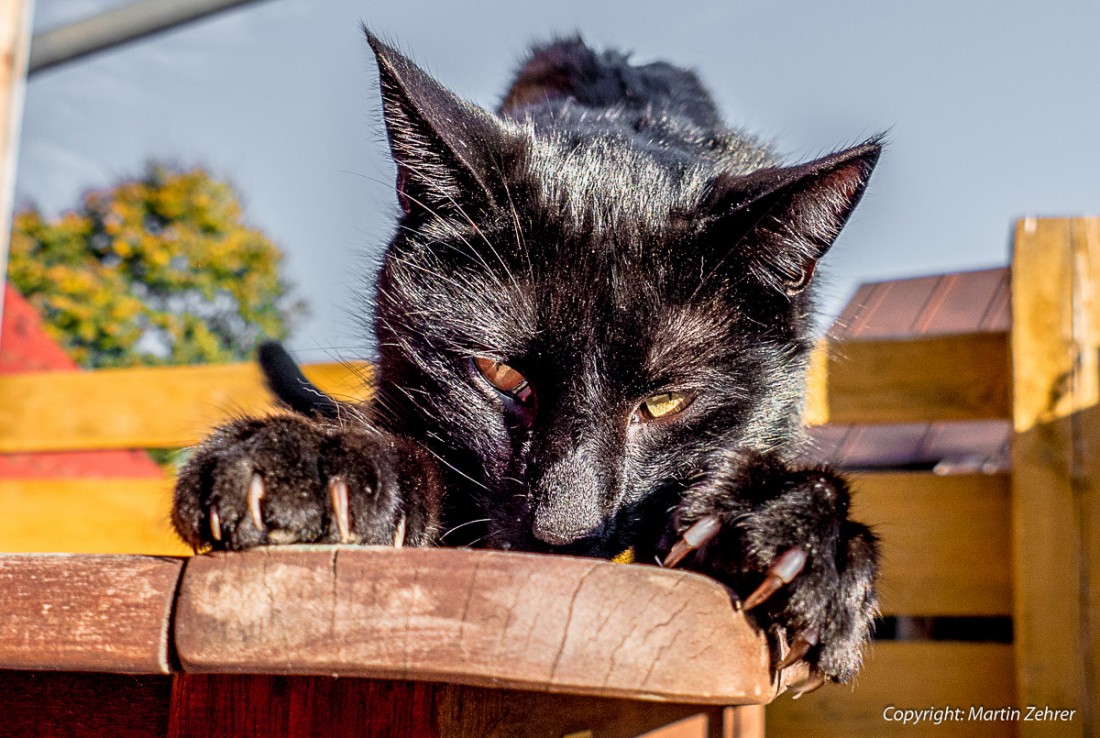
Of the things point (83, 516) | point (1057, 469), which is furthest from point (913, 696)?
point (83, 516)

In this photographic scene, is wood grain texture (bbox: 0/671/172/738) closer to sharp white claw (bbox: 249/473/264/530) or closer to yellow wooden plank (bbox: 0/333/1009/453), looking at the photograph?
sharp white claw (bbox: 249/473/264/530)

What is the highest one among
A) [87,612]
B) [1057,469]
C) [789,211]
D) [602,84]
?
[602,84]

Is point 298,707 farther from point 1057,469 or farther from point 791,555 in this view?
point 1057,469

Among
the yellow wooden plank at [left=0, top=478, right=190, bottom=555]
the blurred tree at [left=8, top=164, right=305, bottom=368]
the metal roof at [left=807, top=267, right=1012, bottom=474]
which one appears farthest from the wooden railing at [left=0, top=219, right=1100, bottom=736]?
the blurred tree at [left=8, top=164, right=305, bottom=368]

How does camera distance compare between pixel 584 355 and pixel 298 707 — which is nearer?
pixel 298 707

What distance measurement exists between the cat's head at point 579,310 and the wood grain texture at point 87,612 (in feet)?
1.43

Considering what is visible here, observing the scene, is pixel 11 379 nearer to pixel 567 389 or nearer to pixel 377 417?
pixel 377 417

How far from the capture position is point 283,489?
76cm

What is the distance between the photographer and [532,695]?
0.88 metres

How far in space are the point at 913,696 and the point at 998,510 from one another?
427mm

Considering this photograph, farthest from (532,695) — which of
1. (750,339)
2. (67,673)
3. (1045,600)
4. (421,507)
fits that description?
(1045,600)

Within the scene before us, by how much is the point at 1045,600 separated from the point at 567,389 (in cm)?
121

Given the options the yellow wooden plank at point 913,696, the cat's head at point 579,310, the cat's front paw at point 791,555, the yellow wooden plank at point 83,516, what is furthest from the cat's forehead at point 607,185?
the yellow wooden plank at point 83,516

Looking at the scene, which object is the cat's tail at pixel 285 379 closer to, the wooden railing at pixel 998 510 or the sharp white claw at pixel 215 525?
the wooden railing at pixel 998 510
